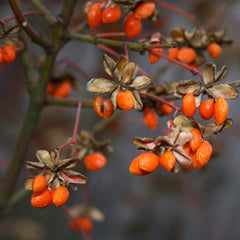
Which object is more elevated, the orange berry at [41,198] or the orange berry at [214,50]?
the orange berry at [41,198]

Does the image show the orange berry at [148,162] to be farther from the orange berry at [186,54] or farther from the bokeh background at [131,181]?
the bokeh background at [131,181]

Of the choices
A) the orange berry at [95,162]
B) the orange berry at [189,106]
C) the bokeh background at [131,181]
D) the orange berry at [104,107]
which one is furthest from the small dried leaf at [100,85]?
the bokeh background at [131,181]

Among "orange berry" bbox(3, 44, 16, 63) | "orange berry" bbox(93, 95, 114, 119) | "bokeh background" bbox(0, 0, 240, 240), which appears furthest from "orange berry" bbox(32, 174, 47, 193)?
"bokeh background" bbox(0, 0, 240, 240)

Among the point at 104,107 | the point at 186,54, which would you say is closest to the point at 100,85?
the point at 104,107

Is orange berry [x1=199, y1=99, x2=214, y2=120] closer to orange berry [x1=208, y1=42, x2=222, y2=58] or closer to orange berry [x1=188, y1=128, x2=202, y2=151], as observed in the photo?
orange berry [x1=188, y1=128, x2=202, y2=151]

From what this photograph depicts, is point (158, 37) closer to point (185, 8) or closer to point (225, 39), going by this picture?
point (225, 39)

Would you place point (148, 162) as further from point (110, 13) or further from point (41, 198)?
point (110, 13)
